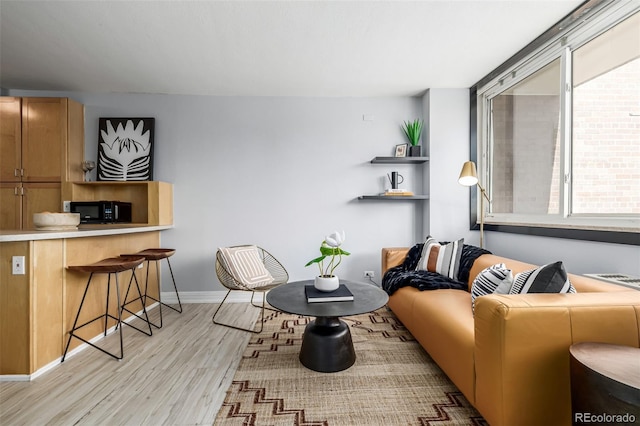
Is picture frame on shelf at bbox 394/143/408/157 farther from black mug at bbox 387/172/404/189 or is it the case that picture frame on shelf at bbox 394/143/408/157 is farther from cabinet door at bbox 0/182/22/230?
cabinet door at bbox 0/182/22/230

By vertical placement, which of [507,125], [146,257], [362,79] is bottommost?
[146,257]

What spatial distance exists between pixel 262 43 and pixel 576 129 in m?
2.69

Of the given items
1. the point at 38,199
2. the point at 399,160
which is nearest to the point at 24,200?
the point at 38,199

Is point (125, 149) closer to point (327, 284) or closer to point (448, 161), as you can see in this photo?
point (327, 284)

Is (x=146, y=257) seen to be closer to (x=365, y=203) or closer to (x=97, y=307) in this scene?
(x=97, y=307)

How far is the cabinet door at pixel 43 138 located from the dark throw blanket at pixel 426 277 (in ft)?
12.9

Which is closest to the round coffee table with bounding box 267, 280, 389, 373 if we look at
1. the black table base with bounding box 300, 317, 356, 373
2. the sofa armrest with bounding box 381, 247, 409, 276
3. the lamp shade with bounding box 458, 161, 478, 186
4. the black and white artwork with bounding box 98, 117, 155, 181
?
the black table base with bounding box 300, 317, 356, 373

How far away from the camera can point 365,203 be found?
3766mm

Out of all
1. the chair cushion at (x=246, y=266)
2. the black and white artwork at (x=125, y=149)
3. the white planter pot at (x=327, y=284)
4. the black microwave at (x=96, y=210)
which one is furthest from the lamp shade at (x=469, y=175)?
the black microwave at (x=96, y=210)

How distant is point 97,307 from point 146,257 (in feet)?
1.84

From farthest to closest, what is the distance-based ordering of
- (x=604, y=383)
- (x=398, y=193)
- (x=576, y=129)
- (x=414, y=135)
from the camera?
(x=414, y=135)
(x=398, y=193)
(x=576, y=129)
(x=604, y=383)

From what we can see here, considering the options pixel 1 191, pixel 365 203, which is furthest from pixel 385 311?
pixel 1 191

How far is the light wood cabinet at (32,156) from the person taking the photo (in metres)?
3.33

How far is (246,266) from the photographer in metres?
3.14
